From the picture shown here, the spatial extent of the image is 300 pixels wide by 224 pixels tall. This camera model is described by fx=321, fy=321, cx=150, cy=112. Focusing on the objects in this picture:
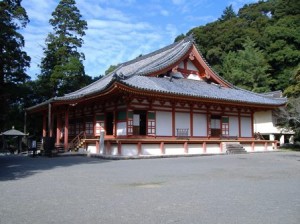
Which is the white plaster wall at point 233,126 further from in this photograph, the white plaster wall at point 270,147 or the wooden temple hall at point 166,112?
the white plaster wall at point 270,147

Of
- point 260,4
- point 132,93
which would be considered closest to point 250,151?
point 132,93

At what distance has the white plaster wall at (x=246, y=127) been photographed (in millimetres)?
26609

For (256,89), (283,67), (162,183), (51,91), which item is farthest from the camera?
(283,67)

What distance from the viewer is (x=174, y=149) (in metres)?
20.6

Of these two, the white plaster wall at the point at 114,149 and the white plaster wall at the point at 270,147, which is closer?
the white plaster wall at the point at 114,149

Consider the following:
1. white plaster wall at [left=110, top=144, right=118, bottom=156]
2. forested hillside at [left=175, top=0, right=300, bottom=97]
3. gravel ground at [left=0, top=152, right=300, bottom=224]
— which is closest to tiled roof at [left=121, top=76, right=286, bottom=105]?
white plaster wall at [left=110, top=144, right=118, bottom=156]

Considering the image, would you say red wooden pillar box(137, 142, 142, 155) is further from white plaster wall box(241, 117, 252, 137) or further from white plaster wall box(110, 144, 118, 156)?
white plaster wall box(241, 117, 252, 137)

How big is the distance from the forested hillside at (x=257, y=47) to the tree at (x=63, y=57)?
21988 mm

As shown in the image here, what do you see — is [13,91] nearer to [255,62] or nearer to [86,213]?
[86,213]

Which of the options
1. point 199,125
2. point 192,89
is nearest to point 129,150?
point 199,125

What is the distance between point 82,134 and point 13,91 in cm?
1075

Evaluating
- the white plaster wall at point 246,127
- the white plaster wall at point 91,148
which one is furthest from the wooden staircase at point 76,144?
the white plaster wall at point 246,127

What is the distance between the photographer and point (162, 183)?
897 cm

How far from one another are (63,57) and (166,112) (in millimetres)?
22588
